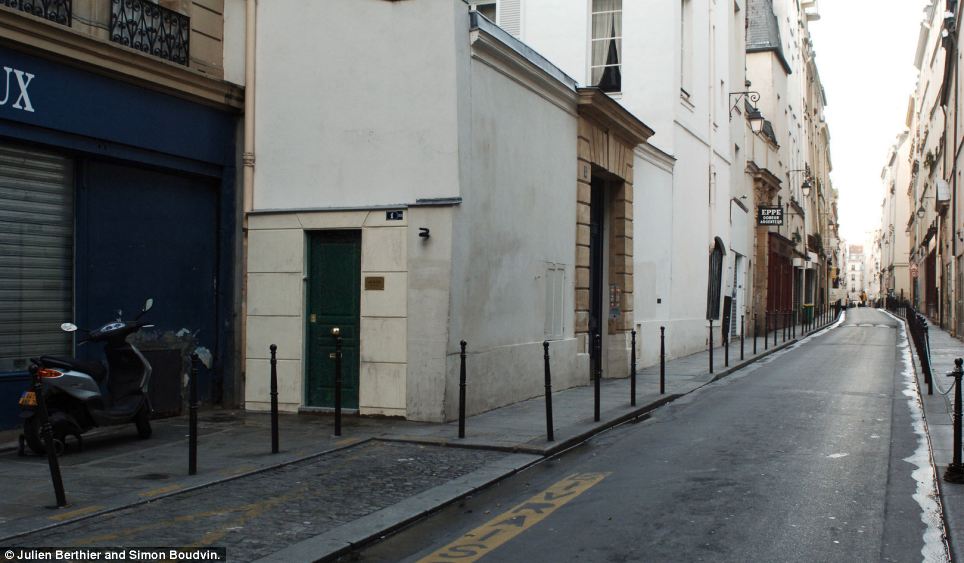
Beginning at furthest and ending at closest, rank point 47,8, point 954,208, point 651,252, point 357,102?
point 954,208
point 651,252
point 357,102
point 47,8

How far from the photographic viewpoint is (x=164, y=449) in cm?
899

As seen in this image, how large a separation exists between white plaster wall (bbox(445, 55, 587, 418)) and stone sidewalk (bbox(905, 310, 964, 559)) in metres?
5.46

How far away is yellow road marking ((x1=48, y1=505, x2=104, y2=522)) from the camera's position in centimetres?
607

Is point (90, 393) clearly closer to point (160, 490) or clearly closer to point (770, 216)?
point (160, 490)

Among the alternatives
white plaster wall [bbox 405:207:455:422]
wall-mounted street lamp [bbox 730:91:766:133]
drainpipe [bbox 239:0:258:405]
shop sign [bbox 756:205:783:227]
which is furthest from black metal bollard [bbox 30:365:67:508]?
shop sign [bbox 756:205:783:227]

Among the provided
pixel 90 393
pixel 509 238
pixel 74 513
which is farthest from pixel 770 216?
pixel 74 513

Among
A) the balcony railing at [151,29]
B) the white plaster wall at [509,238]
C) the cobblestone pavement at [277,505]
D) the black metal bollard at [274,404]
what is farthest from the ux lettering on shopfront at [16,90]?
the white plaster wall at [509,238]

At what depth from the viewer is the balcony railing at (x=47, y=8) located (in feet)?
29.8

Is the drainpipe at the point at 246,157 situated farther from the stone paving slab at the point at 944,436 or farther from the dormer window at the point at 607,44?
the dormer window at the point at 607,44

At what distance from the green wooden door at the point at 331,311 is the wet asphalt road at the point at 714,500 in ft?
11.5

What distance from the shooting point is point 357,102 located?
1164 centimetres

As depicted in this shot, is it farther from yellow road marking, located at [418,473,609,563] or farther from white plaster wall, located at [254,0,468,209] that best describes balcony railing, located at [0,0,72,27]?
yellow road marking, located at [418,473,609,563]

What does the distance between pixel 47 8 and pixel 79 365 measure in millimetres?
3913

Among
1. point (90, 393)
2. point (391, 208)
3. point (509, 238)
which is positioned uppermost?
point (391, 208)
